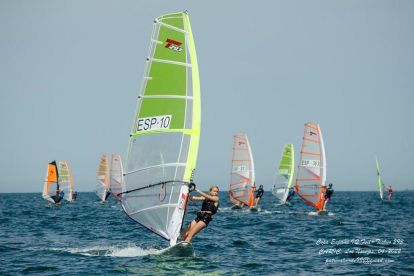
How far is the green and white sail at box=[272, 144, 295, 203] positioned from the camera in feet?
134

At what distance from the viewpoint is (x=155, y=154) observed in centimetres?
1161

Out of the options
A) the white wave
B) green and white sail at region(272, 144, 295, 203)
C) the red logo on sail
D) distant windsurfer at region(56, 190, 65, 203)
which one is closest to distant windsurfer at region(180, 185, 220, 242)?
the white wave

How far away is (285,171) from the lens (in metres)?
41.0

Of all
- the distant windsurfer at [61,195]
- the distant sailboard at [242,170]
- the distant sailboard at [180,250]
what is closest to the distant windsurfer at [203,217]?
the distant sailboard at [180,250]

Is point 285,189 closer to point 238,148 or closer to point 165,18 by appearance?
point 238,148

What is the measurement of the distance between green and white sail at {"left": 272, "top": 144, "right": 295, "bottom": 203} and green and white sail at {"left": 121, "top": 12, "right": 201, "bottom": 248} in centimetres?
2973

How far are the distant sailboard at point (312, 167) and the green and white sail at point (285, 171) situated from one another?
424 inches

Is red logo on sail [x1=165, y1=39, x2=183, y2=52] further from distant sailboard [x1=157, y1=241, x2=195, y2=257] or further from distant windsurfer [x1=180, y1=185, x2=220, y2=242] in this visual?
distant sailboard [x1=157, y1=241, x2=195, y2=257]

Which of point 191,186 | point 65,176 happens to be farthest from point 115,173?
point 191,186

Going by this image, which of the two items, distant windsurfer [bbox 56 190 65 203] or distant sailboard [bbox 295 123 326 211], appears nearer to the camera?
distant sailboard [bbox 295 123 326 211]

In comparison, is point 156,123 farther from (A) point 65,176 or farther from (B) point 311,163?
(A) point 65,176

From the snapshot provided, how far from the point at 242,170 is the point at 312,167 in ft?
22.1

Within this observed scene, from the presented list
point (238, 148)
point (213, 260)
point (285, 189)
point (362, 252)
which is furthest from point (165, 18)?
point (285, 189)

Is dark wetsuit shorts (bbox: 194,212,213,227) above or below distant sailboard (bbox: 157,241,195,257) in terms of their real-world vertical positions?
above
